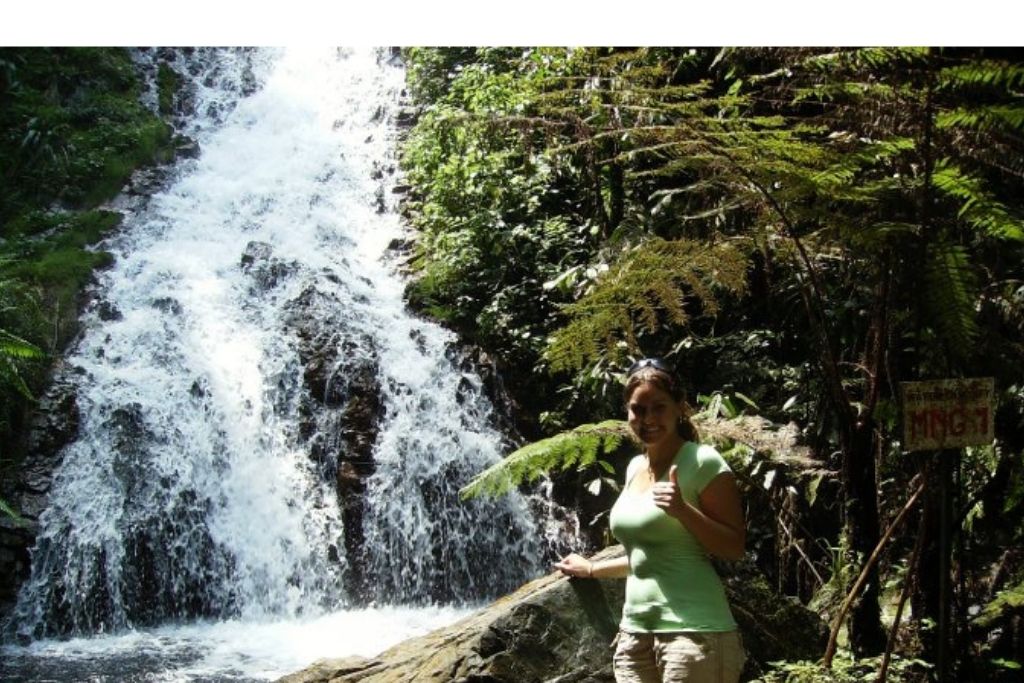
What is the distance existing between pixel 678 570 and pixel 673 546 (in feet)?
0.16

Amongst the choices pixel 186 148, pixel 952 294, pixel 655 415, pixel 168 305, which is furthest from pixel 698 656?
pixel 186 148

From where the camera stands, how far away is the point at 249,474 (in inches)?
290

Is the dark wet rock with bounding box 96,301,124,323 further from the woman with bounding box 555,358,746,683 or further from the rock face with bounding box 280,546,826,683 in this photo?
the woman with bounding box 555,358,746,683

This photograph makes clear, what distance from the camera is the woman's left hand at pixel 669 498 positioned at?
5.80 feet

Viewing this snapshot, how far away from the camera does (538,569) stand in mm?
7227

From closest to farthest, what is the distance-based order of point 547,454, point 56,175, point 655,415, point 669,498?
point 669,498 < point 655,415 < point 547,454 < point 56,175

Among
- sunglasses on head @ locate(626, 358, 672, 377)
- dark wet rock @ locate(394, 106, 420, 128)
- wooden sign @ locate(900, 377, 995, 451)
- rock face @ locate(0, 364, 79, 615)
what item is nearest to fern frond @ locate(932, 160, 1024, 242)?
wooden sign @ locate(900, 377, 995, 451)

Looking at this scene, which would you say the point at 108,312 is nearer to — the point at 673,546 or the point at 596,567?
the point at 596,567

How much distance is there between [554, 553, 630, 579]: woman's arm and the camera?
2199mm

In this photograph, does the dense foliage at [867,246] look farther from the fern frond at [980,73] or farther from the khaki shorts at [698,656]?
the khaki shorts at [698,656]

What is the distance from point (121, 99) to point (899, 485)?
10848mm

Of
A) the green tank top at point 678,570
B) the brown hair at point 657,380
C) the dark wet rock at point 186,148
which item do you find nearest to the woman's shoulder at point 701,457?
the green tank top at point 678,570

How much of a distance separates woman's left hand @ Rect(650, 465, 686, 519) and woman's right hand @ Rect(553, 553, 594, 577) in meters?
0.65

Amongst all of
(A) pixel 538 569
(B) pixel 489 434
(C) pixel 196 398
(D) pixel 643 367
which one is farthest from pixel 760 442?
(C) pixel 196 398
